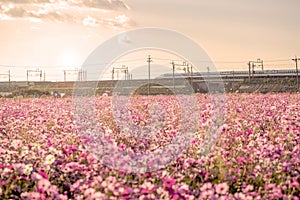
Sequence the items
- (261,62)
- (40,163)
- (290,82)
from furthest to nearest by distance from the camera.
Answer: (261,62)
(290,82)
(40,163)

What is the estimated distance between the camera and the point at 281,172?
430 cm

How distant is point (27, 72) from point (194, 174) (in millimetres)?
82321

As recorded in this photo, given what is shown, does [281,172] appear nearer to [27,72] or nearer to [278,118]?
[278,118]

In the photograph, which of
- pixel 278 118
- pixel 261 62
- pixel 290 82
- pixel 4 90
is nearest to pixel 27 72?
pixel 4 90

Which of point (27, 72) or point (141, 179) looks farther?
point (27, 72)

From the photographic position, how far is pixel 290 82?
148ft

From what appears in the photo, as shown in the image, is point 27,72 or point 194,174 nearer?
point 194,174

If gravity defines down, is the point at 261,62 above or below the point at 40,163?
above

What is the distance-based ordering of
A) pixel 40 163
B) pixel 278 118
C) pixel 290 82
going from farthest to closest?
1. pixel 290 82
2. pixel 278 118
3. pixel 40 163

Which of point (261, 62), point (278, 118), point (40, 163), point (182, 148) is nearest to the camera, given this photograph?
point (40, 163)

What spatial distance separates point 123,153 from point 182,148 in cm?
85

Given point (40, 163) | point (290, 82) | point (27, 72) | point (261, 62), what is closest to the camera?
point (40, 163)

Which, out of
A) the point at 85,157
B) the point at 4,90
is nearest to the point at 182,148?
the point at 85,157

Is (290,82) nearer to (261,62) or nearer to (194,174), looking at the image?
(261,62)
